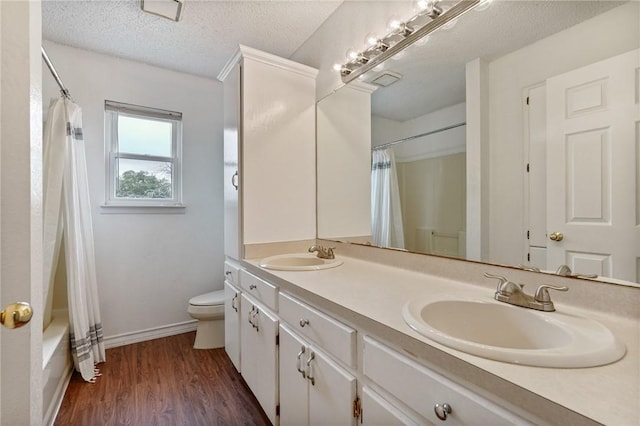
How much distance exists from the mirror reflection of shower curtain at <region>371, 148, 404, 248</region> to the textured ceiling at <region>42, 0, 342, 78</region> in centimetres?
115

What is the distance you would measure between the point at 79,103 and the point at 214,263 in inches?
68.9

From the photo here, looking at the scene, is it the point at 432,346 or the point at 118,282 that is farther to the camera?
the point at 118,282

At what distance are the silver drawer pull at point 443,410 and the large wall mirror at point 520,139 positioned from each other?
2.08 ft

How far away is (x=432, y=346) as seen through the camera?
0.64 metres

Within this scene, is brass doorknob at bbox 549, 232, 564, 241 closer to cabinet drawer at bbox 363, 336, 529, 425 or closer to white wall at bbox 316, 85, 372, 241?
cabinet drawer at bbox 363, 336, 529, 425

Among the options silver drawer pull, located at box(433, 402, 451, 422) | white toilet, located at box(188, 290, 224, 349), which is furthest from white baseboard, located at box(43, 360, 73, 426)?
silver drawer pull, located at box(433, 402, 451, 422)

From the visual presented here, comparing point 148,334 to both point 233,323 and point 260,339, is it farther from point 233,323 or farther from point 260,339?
point 260,339

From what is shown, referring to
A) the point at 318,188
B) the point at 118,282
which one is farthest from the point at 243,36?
the point at 118,282

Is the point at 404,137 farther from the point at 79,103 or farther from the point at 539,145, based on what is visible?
the point at 79,103

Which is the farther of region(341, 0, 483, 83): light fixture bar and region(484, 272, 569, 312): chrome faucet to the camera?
region(341, 0, 483, 83): light fixture bar

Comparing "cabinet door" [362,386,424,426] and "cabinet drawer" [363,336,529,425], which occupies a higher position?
"cabinet drawer" [363,336,529,425]

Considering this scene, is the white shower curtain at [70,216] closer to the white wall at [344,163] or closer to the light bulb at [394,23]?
the white wall at [344,163]

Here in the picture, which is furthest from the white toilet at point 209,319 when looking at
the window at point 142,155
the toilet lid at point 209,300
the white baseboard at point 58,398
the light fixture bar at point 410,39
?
the light fixture bar at point 410,39

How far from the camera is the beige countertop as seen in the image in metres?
0.45
